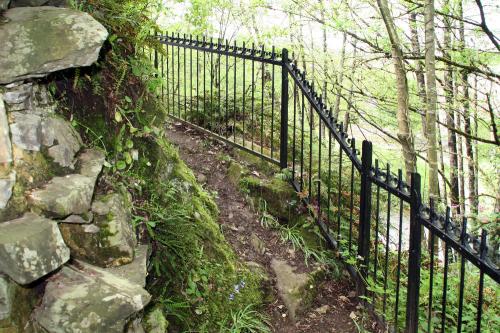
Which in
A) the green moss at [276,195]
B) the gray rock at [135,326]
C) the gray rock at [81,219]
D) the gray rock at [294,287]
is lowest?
the gray rock at [294,287]

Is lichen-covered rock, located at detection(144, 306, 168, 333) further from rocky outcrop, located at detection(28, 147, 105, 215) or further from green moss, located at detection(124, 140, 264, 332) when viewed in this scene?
rocky outcrop, located at detection(28, 147, 105, 215)

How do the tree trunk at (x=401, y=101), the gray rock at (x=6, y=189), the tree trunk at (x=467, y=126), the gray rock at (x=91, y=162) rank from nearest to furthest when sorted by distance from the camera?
the gray rock at (x=6, y=189) < the gray rock at (x=91, y=162) < the tree trunk at (x=401, y=101) < the tree trunk at (x=467, y=126)

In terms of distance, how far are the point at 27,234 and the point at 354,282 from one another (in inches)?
124

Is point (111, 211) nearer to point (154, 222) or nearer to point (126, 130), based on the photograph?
point (154, 222)

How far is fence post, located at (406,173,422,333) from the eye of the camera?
3.13 meters

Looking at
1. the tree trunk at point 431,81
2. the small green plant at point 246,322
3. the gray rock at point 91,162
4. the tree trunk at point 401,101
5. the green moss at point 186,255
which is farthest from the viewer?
the tree trunk at point 401,101

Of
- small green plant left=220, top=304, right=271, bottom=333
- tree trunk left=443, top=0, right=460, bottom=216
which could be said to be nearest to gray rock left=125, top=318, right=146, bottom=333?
small green plant left=220, top=304, right=271, bottom=333

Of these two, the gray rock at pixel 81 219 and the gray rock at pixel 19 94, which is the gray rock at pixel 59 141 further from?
the gray rock at pixel 81 219

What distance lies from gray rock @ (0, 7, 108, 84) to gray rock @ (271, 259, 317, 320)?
2.61 metres

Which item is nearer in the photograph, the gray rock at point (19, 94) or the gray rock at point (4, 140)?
the gray rock at point (4, 140)

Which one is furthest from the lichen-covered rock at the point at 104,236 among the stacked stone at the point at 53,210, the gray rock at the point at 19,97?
the gray rock at the point at 19,97

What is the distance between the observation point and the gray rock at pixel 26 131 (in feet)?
8.62

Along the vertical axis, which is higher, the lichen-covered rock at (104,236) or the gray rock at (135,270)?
the lichen-covered rock at (104,236)

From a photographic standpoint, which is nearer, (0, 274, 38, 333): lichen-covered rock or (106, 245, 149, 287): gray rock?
(0, 274, 38, 333): lichen-covered rock
